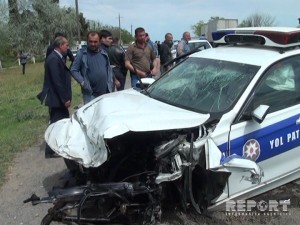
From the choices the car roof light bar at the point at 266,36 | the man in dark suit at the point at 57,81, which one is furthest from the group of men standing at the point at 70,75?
the car roof light bar at the point at 266,36

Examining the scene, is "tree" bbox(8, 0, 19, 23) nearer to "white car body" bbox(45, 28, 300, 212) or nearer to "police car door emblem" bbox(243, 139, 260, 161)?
"white car body" bbox(45, 28, 300, 212)

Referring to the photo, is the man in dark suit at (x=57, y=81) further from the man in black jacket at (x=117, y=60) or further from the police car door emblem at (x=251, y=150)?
the police car door emblem at (x=251, y=150)

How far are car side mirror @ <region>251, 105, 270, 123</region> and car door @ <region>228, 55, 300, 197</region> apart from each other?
0.44 ft

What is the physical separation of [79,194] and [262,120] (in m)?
1.62

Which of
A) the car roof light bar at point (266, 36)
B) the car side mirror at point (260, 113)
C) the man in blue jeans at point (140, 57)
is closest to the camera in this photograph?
the car side mirror at point (260, 113)

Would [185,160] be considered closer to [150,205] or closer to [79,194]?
[150,205]

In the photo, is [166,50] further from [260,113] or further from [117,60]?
[260,113]

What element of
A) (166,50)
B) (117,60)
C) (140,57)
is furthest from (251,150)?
(166,50)

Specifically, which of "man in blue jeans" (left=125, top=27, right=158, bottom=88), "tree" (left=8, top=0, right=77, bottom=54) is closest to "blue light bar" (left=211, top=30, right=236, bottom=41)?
"man in blue jeans" (left=125, top=27, right=158, bottom=88)

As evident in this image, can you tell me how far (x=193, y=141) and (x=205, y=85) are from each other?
926 mm

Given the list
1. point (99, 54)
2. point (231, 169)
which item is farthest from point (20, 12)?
point (231, 169)

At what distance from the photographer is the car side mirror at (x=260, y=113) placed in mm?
3625

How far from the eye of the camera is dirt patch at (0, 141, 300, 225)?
13.3 feet

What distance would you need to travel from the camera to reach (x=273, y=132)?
391cm
